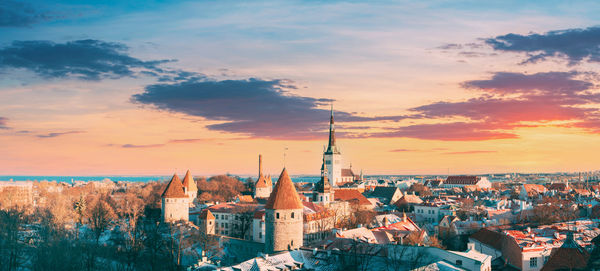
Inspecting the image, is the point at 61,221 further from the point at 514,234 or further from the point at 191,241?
the point at 514,234

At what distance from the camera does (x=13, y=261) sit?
47.3 meters

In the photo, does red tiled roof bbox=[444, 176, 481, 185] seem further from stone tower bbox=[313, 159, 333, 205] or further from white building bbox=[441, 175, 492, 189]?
stone tower bbox=[313, 159, 333, 205]

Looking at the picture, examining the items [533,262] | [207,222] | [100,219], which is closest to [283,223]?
[533,262]

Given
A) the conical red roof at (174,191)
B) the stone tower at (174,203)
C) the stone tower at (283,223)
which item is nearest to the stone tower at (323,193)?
the stone tower at (174,203)

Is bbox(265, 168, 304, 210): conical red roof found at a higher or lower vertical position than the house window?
higher

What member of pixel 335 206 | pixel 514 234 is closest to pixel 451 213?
pixel 335 206

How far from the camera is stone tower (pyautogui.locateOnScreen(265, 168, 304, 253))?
41.2 metres

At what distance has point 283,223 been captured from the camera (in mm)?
41656

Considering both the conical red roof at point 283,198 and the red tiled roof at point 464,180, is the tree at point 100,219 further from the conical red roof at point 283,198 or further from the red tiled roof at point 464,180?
the red tiled roof at point 464,180

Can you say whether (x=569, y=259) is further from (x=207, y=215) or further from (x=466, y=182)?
(x=466, y=182)

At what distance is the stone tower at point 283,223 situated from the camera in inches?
1622

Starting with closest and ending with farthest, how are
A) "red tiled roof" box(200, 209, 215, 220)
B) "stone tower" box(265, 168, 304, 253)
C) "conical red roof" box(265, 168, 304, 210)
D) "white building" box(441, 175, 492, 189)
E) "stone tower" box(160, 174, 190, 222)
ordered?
"stone tower" box(265, 168, 304, 253) → "conical red roof" box(265, 168, 304, 210) → "red tiled roof" box(200, 209, 215, 220) → "stone tower" box(160, 174, 190, 222) → "white building" box(441, 175, 492, 189)

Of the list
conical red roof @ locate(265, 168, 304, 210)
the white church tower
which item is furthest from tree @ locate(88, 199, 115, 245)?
the white church tower

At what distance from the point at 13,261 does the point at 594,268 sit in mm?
45278
